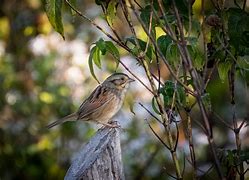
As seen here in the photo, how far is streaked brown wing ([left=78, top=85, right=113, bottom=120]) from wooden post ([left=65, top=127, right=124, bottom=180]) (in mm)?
1812

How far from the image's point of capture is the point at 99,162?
8.39 feet

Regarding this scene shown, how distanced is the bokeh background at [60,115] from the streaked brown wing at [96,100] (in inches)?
78.8

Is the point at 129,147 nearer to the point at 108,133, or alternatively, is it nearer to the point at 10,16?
the point at 10,16

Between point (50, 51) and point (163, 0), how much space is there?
4.54 m

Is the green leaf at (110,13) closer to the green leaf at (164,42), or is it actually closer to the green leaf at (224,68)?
the green leaf at (164,42)

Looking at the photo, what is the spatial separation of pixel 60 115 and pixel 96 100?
2472 millimetres

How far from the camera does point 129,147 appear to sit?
700 cm

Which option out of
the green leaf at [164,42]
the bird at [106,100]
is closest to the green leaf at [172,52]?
the green leaf at [164,42]

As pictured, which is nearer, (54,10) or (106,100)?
(54,10)

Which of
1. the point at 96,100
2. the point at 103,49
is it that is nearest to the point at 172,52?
the point at 103,49

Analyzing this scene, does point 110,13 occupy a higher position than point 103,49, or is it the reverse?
point 110,13

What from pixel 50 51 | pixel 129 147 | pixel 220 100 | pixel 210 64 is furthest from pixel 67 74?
pixel 210 64

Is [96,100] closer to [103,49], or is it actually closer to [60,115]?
[103,49]

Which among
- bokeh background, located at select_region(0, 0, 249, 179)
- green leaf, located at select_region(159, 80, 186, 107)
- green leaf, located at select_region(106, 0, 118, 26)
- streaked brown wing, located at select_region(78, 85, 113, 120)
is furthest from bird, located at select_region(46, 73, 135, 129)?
bokeh background, located at select_region(0, 0, 249, 179)
